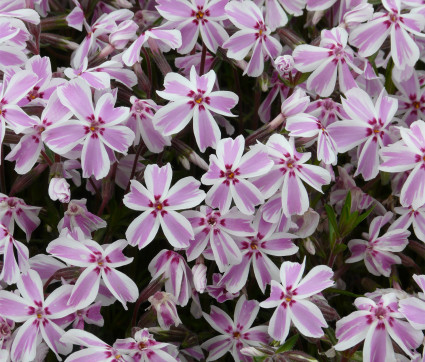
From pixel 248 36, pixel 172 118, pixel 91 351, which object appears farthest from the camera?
pixel 248 36

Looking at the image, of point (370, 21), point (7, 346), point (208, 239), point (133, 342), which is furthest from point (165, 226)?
point (370, 21)

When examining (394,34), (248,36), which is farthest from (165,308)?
(394,34)

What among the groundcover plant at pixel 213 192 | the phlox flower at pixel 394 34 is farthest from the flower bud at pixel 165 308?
the phlox flower at pixel 394 34

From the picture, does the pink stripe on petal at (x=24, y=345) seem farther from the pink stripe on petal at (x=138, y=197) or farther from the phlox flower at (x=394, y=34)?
the phlox flower at (x=394, y=34)

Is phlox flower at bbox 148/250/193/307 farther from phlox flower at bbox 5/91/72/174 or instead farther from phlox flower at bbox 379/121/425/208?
phlox flower at bbox 379/121/425/208

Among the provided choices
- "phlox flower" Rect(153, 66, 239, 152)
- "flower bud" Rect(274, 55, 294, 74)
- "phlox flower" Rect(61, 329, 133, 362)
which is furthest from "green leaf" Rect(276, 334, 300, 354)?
"flower bud" Rect(274, 55, 294, 74)

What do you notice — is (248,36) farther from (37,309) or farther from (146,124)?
(37,309)

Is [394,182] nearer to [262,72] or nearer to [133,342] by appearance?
[262,72]
